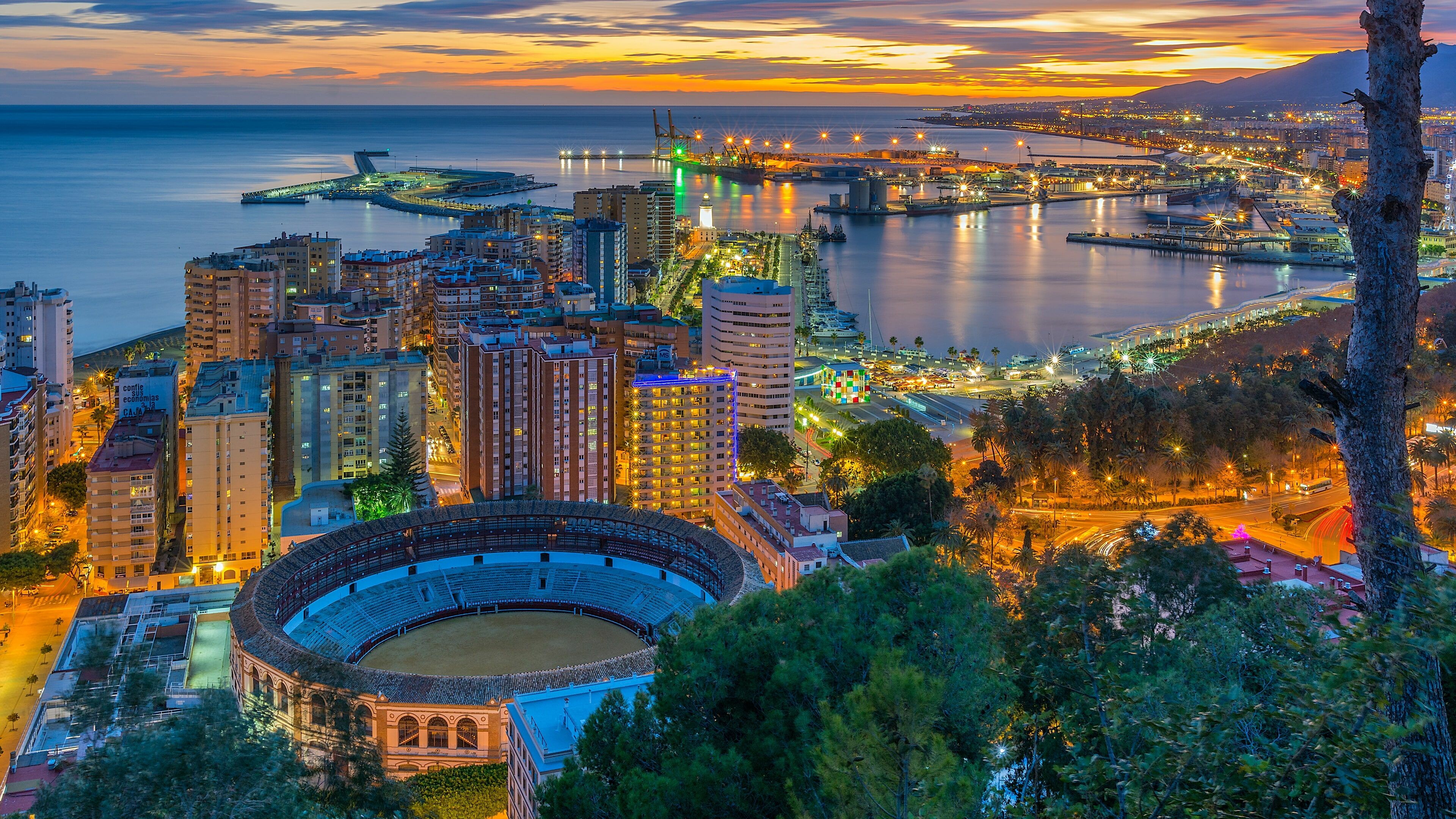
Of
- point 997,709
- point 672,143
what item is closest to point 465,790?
point 997,709

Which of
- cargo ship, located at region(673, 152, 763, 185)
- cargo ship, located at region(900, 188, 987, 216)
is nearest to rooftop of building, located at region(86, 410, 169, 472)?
cargo ship, located at region(900, 188, 987, 216)

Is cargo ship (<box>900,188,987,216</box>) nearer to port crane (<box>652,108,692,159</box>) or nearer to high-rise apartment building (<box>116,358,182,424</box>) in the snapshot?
port crane (<box>652,108,692,159</box>)

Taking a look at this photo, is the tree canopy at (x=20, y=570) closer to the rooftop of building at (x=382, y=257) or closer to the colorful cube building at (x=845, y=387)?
the colorful cube building at (x=845, y=387)

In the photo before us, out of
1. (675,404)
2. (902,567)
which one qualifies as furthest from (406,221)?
(902,567)

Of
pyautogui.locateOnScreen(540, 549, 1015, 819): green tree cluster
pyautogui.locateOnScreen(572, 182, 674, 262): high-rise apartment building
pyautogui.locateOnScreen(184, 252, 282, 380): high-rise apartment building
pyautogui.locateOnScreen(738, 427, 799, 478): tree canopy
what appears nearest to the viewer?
pyautogui.locateOnScreen(540, 549, 1015, 819): green tree cluster

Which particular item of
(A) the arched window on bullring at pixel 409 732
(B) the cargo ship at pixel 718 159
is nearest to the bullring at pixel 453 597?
(A) the arched window on bullring at pixel 409 732
